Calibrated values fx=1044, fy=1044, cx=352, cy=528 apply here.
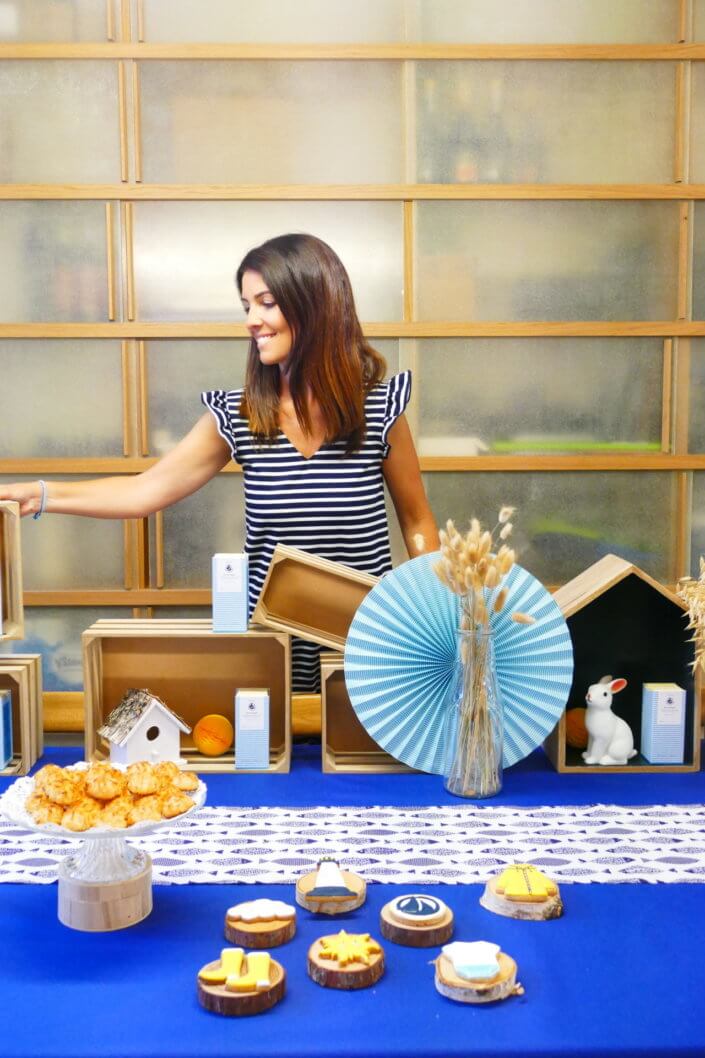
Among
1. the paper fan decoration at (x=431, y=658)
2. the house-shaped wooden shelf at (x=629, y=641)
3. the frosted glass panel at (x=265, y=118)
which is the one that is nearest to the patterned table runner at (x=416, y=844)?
the paper fan decoration at (x=431, y=658)

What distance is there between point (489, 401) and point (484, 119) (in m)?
0.87

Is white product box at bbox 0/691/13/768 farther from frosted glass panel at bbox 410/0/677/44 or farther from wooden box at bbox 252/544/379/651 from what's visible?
frosted glass panel at bbox 410/0/677/44

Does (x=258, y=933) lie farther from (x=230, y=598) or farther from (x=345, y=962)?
(x=230, y=598)

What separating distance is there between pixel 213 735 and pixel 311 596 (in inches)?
10.2

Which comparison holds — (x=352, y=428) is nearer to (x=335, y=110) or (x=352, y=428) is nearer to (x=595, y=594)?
(x=595, y=594)

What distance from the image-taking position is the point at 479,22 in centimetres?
320

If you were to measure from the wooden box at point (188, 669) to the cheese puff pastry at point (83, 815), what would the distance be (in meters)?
0.54

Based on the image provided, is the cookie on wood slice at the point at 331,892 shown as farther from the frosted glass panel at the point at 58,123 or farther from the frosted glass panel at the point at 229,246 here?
the frosted glass panel at the point at 58,123

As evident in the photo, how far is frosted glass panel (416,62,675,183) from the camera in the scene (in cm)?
322

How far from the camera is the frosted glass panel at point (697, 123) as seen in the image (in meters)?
3.22

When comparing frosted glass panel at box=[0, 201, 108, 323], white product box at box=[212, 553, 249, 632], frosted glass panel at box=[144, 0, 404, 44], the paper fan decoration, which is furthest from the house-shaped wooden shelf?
frosted glass panel at box=[144, 0, 404, 44]

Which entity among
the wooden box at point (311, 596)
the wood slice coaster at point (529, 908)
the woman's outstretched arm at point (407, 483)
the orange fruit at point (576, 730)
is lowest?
the wood slice coaster at point (529, 908)

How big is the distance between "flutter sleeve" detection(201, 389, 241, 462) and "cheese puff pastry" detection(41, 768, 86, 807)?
0.94 m

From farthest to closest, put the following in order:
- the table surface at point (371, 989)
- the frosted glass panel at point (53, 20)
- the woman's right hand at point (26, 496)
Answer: the frosted glass panel at point (53, 20)
the woman's right hand at point (26, 496)
the table surface at point (371, 989)
